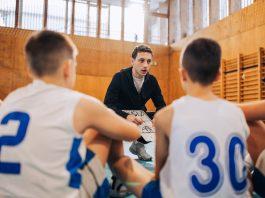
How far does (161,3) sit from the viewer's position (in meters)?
9.92

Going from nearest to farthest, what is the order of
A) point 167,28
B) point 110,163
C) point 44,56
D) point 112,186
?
point 44,56
point 110,163
point 112,186
point 167,28

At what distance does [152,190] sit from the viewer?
1320mm

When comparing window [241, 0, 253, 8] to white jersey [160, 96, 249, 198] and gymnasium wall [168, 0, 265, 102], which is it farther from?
white jersey [160, 96, 249, 198]

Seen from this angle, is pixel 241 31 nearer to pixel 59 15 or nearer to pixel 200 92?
pixel 59 15

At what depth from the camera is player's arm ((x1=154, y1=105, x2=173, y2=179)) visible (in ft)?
3.96

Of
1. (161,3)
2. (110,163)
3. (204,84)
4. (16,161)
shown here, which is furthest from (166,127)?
(161,3)

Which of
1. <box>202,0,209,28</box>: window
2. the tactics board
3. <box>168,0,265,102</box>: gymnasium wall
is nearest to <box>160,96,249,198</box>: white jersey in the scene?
the tactics board

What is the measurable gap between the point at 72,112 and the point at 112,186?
833mm

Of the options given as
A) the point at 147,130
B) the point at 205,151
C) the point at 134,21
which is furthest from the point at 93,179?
the point at 134,21

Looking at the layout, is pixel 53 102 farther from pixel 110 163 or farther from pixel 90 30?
pixel 90 30

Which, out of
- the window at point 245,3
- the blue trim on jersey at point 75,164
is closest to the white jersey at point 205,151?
the blue trim on jersey at point 75,164

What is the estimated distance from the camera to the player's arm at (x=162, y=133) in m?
1.21

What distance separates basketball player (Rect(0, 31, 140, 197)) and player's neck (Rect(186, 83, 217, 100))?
1.13 ft

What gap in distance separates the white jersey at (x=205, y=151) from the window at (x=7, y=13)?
7.81m
